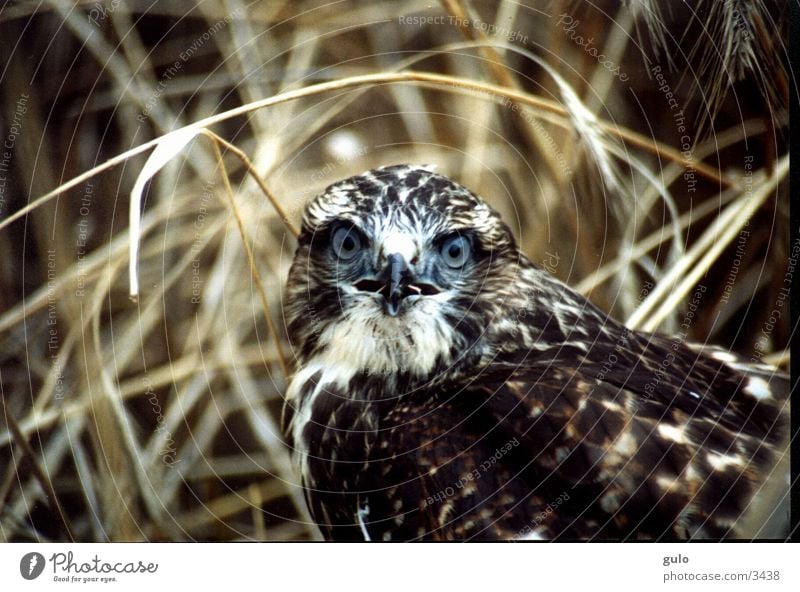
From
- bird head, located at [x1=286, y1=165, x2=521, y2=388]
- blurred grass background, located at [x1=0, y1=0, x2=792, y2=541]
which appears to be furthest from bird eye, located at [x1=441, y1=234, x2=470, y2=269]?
blurred grass background, located at [x1=0, y1=0, x2=792, y2=541]

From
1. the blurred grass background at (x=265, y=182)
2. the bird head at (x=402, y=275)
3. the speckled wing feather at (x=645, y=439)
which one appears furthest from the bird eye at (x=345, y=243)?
the speckled wing feather at (x=645, y=439)

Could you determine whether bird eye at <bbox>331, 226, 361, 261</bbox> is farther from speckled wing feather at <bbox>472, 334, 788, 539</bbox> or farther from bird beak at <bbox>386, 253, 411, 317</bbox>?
speckled wing feather at <bbox>472, 334, 788, 539</bbox>

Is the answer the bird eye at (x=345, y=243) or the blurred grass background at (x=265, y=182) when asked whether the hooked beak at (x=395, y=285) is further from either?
the blurred grass background at (x=265, y=182)

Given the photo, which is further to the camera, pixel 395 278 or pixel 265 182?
pixel 265 182

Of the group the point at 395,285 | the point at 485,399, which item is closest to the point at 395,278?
the point at 395,285

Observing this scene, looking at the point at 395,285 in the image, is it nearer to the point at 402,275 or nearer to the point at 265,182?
the point at 402,275

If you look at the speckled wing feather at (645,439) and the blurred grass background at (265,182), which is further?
the blurred grass background at (265,182)

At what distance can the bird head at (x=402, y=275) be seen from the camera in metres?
0.95

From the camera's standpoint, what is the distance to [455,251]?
38.5 inches

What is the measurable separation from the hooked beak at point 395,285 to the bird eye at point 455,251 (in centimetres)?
4

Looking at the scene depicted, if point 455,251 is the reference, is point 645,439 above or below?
below

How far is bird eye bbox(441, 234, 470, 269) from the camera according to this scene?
3.18ft

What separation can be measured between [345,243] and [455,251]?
0.42 feet

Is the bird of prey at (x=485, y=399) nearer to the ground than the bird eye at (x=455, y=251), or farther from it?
nearer to the ground
